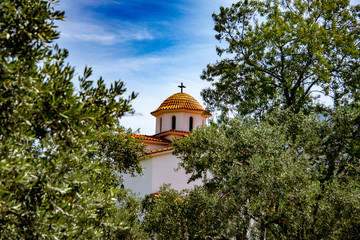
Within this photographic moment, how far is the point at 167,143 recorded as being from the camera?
125ft

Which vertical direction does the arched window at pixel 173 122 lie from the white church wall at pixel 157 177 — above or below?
above

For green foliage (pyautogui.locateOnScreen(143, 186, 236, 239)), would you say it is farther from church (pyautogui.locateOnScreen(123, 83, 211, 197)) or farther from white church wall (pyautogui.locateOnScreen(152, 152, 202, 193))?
white church wall (pyautogui.locateOnScreen(152, 152, 202, 193))

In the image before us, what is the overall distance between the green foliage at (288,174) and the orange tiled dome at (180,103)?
2335cm

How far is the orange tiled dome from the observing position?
40.7 meters

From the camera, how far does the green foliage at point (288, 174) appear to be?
41.2 ft

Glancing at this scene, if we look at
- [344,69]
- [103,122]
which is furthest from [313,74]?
[103,122]

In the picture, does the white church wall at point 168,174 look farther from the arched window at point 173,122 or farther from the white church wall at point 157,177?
the arched window at point 173,122

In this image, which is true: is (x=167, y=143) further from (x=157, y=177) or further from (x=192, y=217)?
(x=192, y=217)

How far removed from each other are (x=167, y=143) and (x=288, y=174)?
85.6 ft

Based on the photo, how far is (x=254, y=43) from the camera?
80.0 ft

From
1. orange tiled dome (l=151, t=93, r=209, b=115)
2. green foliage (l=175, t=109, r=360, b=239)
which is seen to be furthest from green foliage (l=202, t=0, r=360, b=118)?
orange tiled dome (l=151, t=93, r=209, b=115)

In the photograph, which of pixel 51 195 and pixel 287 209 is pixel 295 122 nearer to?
pixel 287 209

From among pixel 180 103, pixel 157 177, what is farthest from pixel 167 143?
pixel 180 103

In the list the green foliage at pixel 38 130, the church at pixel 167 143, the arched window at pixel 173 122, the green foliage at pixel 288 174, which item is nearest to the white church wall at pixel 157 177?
the church at pixel 167 143
